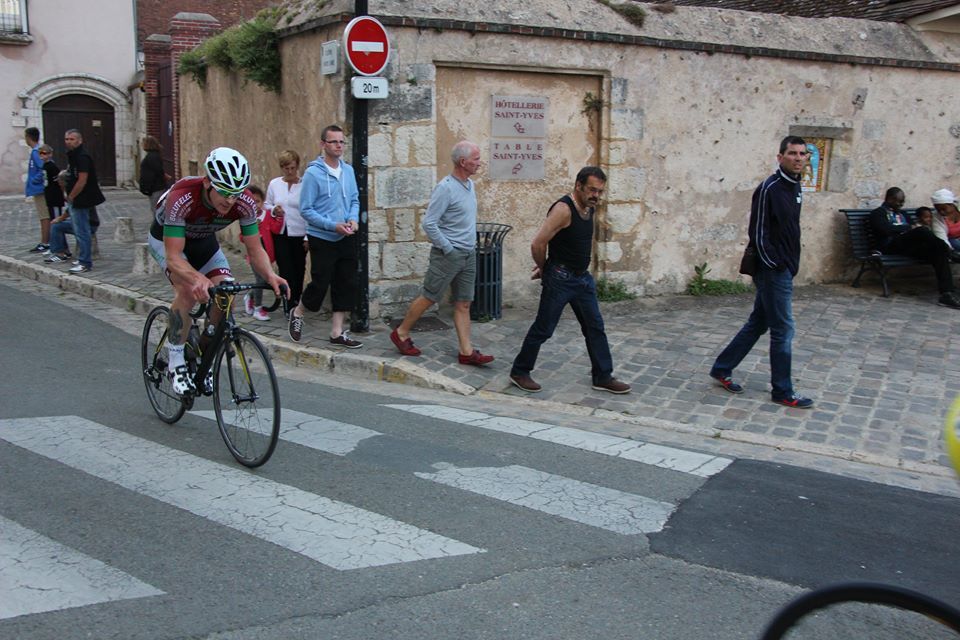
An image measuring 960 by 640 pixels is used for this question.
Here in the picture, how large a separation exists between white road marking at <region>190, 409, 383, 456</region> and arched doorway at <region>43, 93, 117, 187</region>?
2049 centimetres

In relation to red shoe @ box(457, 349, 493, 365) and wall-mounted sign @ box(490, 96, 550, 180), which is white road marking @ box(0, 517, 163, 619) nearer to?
red shoe @ box(457, 349, 493, 365)

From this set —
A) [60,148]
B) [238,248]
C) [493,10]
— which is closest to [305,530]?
[493,10]

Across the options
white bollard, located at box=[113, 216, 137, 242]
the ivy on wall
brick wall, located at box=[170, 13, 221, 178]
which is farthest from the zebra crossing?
brick wall, located at box=[170, 13, 221, 178]

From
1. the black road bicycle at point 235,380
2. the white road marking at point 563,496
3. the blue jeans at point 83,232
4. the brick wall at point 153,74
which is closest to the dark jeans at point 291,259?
the black road bicycle at point 235,380

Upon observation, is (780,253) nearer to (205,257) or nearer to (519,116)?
(519,116)

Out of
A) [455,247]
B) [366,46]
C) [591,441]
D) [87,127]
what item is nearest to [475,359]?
[455,247]

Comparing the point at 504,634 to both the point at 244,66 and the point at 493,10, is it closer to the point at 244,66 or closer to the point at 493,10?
the point at 493,10

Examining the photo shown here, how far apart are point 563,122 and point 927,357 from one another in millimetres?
4359

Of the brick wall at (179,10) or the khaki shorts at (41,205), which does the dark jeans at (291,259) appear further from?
the brick wall at (179,10)

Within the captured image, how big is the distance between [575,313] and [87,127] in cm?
2135

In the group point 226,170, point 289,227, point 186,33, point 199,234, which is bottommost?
point 289,227

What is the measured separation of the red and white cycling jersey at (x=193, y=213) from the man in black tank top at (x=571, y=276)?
2.32m

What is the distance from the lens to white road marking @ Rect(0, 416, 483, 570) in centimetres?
427

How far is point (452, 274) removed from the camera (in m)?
7.82
